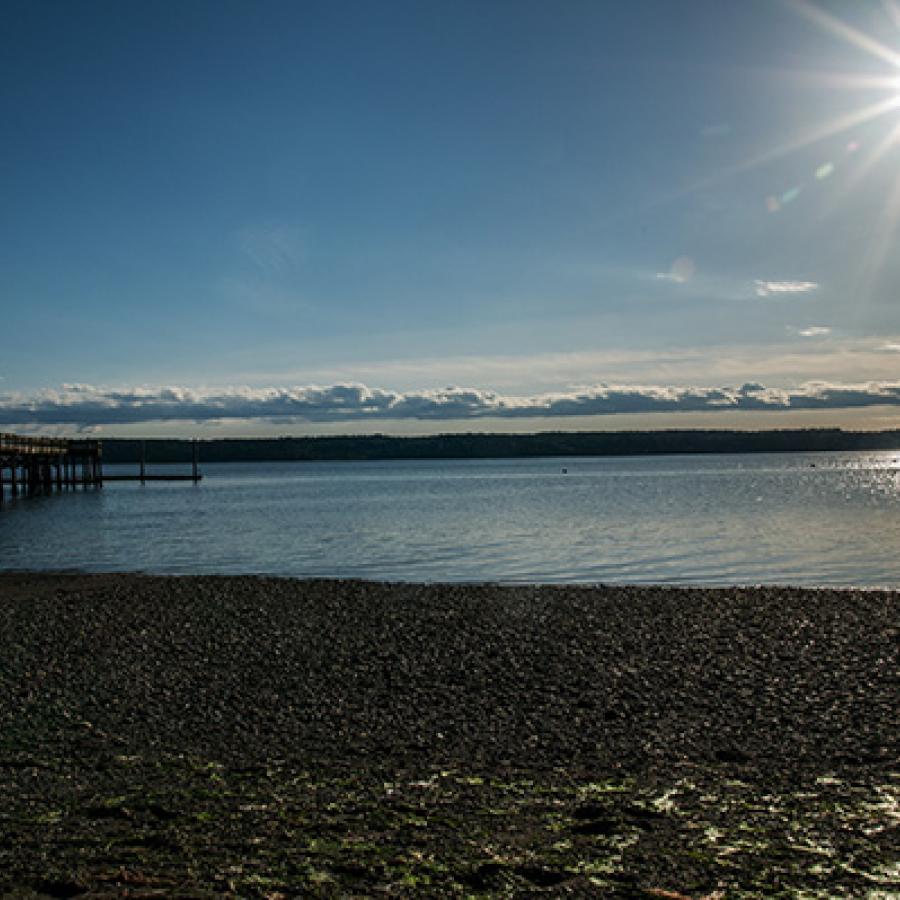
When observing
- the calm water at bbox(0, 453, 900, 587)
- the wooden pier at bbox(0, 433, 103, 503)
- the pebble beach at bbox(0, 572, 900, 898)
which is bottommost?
the calm water at bbox(0, 453, 900, 587)

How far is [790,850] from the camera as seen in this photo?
661 cm

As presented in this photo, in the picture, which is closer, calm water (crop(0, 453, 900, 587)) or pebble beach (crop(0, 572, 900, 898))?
pebble beach (crop(0, 572, 900, 898))

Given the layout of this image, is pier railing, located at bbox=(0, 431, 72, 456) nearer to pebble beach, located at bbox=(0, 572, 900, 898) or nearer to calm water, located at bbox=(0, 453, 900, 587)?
calm water, located at bbox=(0, 453, 900, 587)

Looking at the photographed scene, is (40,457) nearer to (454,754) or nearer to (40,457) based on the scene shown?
(40,457)

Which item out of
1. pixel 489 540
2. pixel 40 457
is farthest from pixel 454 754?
pixel 40 457

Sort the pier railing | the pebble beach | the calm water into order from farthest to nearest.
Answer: the pier railing, the calm water, the pebble beach

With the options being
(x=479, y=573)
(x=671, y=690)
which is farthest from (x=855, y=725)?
(x=479, y=573)

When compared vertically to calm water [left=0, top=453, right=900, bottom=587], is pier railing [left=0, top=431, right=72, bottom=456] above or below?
above

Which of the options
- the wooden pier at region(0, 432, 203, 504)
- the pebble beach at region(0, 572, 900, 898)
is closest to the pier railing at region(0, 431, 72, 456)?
the wooden pier at region(0, 432, 203, 504)

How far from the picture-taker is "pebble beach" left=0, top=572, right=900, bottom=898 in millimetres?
6230

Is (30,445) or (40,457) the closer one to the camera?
(30,445)

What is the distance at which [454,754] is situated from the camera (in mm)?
9227

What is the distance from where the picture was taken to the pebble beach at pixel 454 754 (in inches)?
245

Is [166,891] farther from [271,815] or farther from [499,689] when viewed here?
[499,689]
